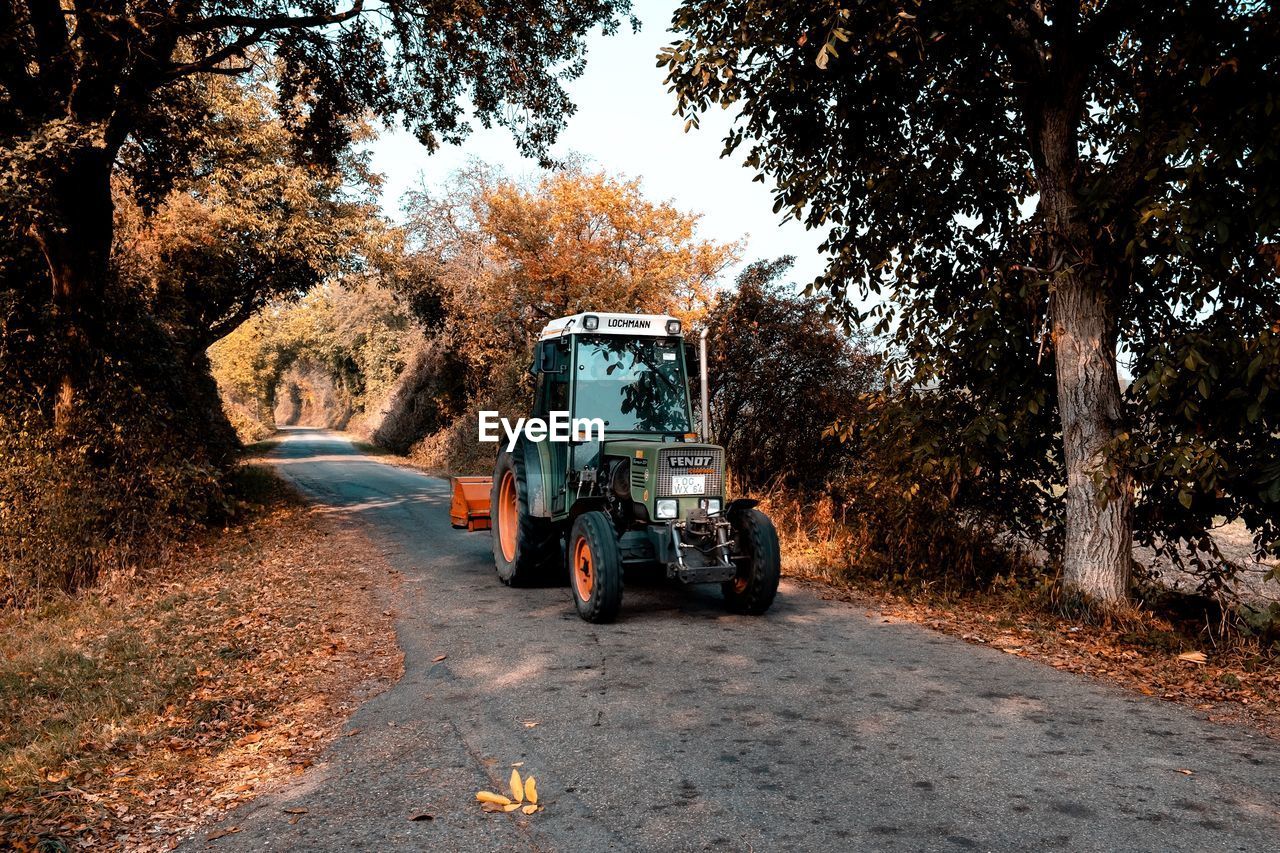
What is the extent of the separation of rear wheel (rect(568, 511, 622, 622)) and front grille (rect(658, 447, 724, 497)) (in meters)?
0.55

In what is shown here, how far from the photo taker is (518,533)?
28.0ft

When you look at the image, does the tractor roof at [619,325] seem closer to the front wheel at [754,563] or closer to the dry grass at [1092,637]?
the front wheel at [754,563]

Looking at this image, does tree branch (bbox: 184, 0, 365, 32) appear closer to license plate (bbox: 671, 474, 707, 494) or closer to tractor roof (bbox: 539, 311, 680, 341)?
tractor roof (bbox: 539, 311, 680, 341)

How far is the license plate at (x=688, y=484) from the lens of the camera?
707 centimetres

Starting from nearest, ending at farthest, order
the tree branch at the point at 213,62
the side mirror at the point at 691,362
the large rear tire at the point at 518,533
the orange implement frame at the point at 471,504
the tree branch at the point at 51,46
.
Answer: the side mirror at the point at 691,362 → the large rear tire at the point at 518,533 → the orange implement frame at the point at 471,504 → the tree branch at the point at 51,46 → the tree branch at the point at 213,62

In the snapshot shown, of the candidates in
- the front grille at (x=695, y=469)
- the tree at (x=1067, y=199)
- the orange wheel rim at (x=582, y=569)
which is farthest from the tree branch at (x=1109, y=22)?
the orange wheel rim at (x=582, y=569)

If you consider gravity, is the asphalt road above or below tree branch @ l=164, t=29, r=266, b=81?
below

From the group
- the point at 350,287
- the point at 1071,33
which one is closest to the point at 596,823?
the point at 1071,33

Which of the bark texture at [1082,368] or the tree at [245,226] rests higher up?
the tree at [245,226]

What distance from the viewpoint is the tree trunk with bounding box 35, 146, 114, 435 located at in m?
11.1

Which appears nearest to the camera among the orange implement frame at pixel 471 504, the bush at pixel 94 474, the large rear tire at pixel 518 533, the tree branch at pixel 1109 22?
the tree branch at pixel 1109 22

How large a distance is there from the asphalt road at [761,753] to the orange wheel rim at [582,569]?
386 mm

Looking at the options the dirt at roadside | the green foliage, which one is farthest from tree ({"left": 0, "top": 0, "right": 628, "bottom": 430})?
the green foliage

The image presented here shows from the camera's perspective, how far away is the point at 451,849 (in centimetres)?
351
